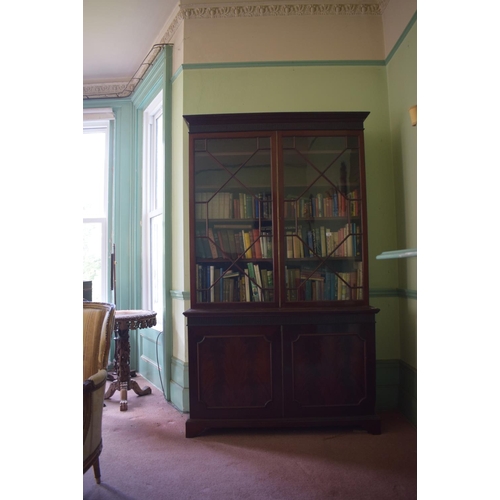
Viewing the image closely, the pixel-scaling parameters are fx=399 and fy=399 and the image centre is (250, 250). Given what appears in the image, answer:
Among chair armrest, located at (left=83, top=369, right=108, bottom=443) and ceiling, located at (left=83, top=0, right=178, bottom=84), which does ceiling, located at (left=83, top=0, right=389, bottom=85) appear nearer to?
ceiling, located at (left=83, top=0, right=178, bottom=84)

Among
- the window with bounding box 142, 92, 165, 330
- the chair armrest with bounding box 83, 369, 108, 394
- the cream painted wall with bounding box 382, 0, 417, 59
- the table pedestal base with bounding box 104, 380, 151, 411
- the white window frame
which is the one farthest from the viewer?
the white window frame

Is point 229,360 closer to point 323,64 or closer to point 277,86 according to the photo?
point 277,86

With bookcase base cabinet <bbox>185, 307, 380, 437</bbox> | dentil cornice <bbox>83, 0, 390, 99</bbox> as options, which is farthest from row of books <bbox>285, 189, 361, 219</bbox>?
dentil cornice <bbox>83, 0, 390, 99</bbox>

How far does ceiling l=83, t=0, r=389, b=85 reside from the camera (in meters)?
3.20

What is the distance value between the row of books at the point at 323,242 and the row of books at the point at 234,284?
0.25 meters

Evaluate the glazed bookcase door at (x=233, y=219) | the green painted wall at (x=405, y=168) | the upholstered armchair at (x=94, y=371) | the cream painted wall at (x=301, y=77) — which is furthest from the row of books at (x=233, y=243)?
the green painted wall at (x=405, y=168)

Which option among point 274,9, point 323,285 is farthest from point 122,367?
point 274,9

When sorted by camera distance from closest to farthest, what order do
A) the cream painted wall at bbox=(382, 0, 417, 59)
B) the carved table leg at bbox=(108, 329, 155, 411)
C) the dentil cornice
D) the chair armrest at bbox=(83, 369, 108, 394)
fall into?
the chair armrest at bbox=(83, 369, 108, 394) → the cream painted wall at bbox=(382, 0, 417, 59) → the dentil cornice → the carved table leg at bbox=(108, 329, 155, 411)

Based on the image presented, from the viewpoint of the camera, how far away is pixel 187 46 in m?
3.22

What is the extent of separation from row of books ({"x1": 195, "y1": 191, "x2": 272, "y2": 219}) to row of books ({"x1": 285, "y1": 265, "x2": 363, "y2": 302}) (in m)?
0.49

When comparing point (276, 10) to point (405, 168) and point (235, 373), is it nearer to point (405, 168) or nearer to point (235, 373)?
point (405, 168)
